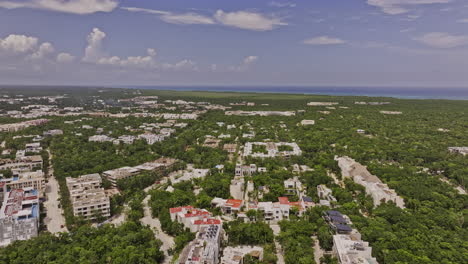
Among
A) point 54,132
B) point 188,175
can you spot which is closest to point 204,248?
point 188,175

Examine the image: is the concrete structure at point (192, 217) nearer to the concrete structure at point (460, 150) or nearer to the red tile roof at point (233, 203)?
the red tile roof at point (233, 203)

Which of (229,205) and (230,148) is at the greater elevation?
(230,148)

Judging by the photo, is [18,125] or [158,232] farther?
[18,125]

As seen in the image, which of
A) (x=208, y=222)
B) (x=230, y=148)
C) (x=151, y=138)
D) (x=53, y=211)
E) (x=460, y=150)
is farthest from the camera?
(x=151, y=138)

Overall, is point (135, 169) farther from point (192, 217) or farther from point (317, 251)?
point (317, 251)

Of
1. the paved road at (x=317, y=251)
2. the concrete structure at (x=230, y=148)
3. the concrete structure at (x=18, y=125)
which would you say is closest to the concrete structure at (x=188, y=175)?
the concrete structure at (x=230, y=148)

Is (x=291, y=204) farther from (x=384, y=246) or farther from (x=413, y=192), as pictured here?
(x=413, y=192)
